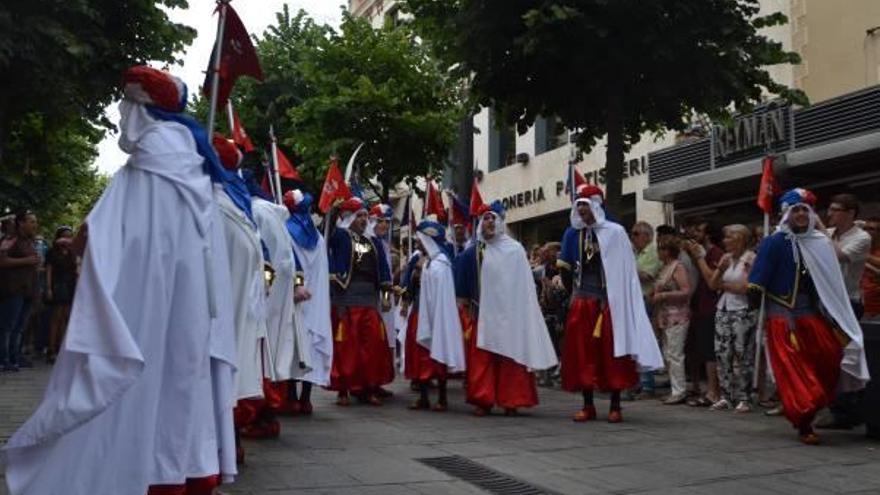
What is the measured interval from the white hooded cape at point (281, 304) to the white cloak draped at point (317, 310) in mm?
425

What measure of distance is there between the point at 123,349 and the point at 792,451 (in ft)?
16.8

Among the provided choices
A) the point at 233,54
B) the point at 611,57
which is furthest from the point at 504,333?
the point at 233,54

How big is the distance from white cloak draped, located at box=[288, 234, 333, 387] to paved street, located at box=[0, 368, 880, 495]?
0.48 meters

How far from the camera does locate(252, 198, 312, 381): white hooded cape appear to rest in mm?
7035

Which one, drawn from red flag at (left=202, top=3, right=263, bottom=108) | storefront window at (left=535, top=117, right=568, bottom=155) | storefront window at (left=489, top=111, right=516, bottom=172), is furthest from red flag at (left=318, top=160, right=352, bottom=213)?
storefront window at (left=489, top=111, right=516, bottom=172)

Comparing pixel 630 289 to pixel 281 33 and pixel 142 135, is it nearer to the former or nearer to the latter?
pixel 142 135

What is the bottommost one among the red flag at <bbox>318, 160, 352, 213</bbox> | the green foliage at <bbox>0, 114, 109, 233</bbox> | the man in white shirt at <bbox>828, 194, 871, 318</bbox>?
the man in white shirt at <bbox>828, 194, 871, 318</bbox>

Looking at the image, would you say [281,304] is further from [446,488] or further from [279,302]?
[446,488]

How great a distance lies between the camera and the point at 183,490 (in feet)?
14.6

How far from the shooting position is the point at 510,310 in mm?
9609

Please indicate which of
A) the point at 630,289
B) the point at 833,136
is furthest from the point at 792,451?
the point at 833,136

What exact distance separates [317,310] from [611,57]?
4442 mm

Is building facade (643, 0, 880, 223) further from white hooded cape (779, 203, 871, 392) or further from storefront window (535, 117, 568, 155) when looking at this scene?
storefront window (535, 117, 568, 155)

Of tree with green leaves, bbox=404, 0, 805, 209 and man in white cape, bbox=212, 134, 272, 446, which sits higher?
tree with green leaves, bbox=404, 0, 805, 209
